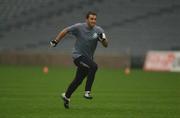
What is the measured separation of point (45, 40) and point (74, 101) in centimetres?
2624

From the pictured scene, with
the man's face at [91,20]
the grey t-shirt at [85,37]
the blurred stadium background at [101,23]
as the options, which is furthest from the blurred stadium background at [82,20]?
the man's face at [91,20]

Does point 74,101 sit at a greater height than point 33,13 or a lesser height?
greater

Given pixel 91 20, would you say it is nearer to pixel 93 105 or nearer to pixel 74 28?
pixel 74 28

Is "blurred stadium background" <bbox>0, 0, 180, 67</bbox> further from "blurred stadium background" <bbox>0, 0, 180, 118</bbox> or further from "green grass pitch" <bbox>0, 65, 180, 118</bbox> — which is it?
"green grass pitch" <bbox>0, 65, 180, 118</bbox>

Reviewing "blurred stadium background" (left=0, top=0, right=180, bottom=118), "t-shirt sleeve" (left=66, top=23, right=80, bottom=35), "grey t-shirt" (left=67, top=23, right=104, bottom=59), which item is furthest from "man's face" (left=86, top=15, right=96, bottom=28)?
"blurred stadium background" (left=0, top=0, right=180, bottom=118)

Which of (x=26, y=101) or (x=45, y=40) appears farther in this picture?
(x=45, y=40)

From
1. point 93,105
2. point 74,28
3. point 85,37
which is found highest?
point 74,28

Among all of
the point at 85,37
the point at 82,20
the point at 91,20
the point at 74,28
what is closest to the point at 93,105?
the point at 85,37

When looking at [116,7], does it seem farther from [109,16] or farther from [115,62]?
[115,62]

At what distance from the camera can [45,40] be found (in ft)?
137

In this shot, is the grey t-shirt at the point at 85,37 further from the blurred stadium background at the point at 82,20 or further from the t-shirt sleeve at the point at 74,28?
the blurred stadium background at the point at 82,20

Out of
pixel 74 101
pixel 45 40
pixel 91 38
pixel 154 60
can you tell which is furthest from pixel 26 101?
pixel 45 40

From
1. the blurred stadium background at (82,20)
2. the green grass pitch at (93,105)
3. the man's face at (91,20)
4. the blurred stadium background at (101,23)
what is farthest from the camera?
the blurred stadium background at (101,23)

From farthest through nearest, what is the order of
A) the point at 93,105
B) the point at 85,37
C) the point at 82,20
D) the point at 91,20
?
the point at 82,20 → the point at 93,105 → the point at 85,37 → the point at 91,20
